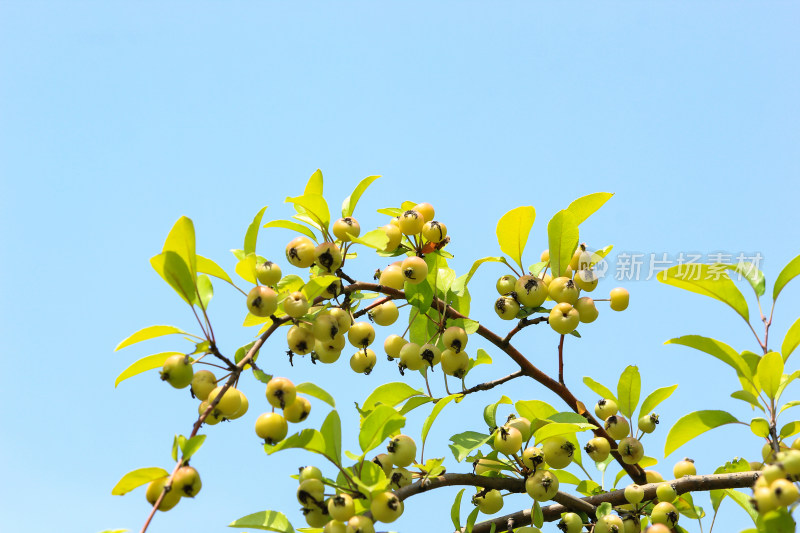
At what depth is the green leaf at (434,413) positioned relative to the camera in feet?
10.0

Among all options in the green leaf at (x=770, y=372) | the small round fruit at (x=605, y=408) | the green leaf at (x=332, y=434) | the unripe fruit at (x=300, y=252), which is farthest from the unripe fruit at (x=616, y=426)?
the unripe fruit at (x=300, y=252)

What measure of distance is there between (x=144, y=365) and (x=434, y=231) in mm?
1414

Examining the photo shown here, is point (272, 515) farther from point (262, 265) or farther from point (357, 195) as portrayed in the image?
→ point (357, 195)

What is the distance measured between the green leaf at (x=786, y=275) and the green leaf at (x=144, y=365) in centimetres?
264

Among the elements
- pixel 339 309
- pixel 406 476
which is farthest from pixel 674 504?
pixel 339 309

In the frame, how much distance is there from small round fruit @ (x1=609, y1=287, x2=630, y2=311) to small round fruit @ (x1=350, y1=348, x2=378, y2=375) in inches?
47.6

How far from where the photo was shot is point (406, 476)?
9.78ft

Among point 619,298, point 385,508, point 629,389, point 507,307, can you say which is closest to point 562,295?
point 507,307

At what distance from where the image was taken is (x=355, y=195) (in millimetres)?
3348

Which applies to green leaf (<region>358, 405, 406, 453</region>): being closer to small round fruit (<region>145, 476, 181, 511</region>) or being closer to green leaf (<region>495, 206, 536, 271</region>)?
small round fruit (<region>145, 476, 181, 511</region>)

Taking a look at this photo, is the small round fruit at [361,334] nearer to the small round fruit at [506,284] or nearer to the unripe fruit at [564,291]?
the small round fruit at [506,284]

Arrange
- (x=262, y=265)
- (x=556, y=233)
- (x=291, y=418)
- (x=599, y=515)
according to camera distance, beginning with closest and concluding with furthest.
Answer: (x=291, y=418)
(x=262, y=265)
(x=599, y=515)
(x=556, y=233)

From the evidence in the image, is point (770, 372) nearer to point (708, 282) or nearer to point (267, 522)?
point (708, 282)

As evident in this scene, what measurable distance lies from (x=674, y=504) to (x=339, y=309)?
6.18 feet
